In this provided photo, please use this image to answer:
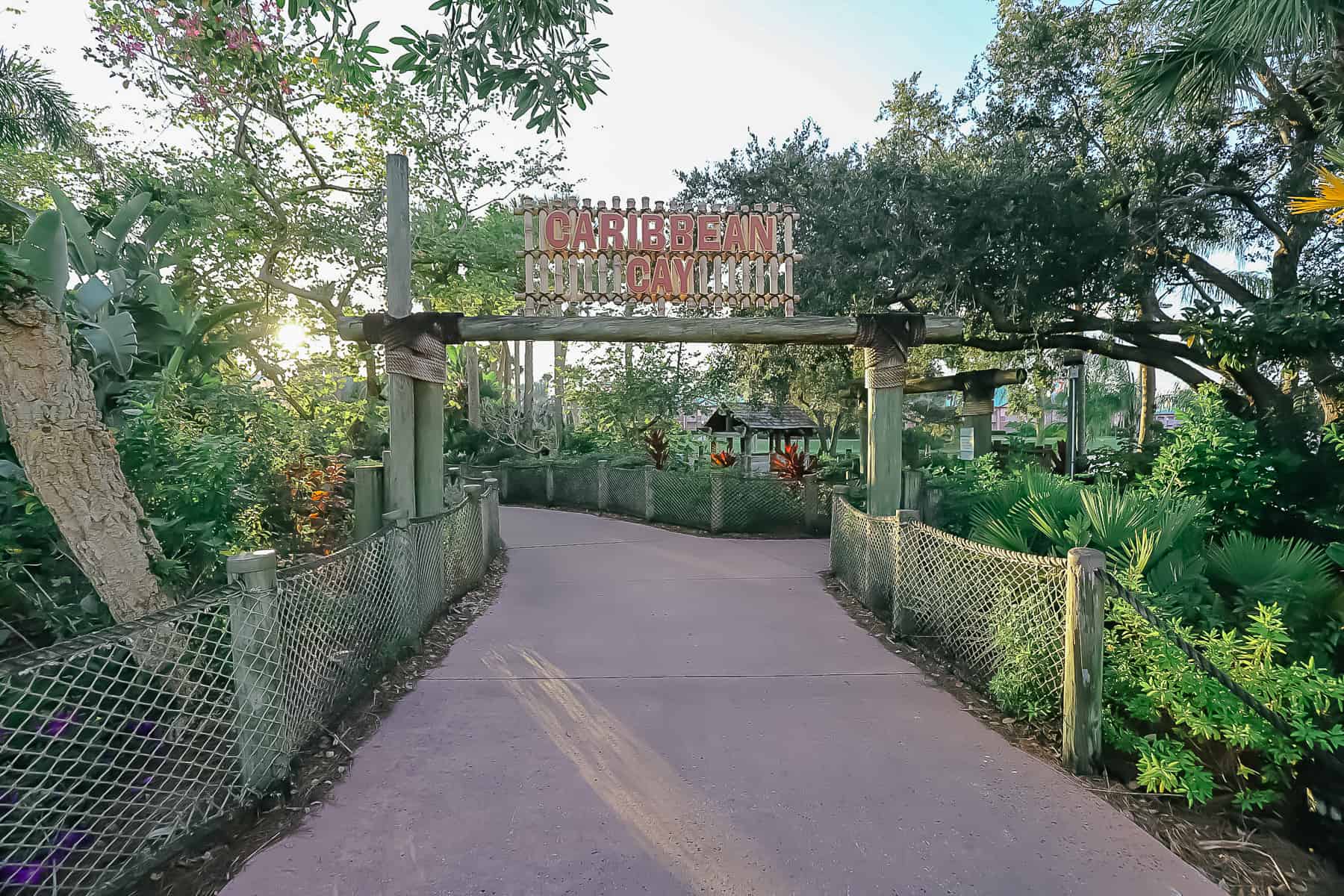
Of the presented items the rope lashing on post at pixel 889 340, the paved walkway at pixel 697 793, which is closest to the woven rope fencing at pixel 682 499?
the rope lashing on post at pixel 889 340

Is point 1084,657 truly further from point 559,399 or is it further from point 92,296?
point 559,399

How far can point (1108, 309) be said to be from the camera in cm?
1178

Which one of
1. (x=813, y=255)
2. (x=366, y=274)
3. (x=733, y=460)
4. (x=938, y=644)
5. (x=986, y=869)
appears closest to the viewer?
(x=986, y=869)

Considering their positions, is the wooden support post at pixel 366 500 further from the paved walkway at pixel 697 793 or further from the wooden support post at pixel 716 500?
the wooden support post at pixel 716 500

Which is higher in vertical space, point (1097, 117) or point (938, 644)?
point (1097, 117)

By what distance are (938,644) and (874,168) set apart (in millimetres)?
7866

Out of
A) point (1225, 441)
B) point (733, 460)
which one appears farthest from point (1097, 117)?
point (733, 460)

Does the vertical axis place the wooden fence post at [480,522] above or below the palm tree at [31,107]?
below

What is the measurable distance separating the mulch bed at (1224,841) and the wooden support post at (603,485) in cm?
1201

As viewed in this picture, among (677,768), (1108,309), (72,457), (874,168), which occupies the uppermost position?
(874,168)

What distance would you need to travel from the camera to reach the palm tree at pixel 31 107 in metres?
10.3

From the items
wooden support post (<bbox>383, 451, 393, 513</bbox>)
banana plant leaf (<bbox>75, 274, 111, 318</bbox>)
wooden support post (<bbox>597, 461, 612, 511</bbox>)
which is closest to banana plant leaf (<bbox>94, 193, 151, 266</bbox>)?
banana plant leaf (<bbox>75, 274, 111, 318</bbox>)

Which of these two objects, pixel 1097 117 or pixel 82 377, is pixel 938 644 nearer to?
pixel 82 377

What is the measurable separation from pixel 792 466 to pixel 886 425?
463cm
